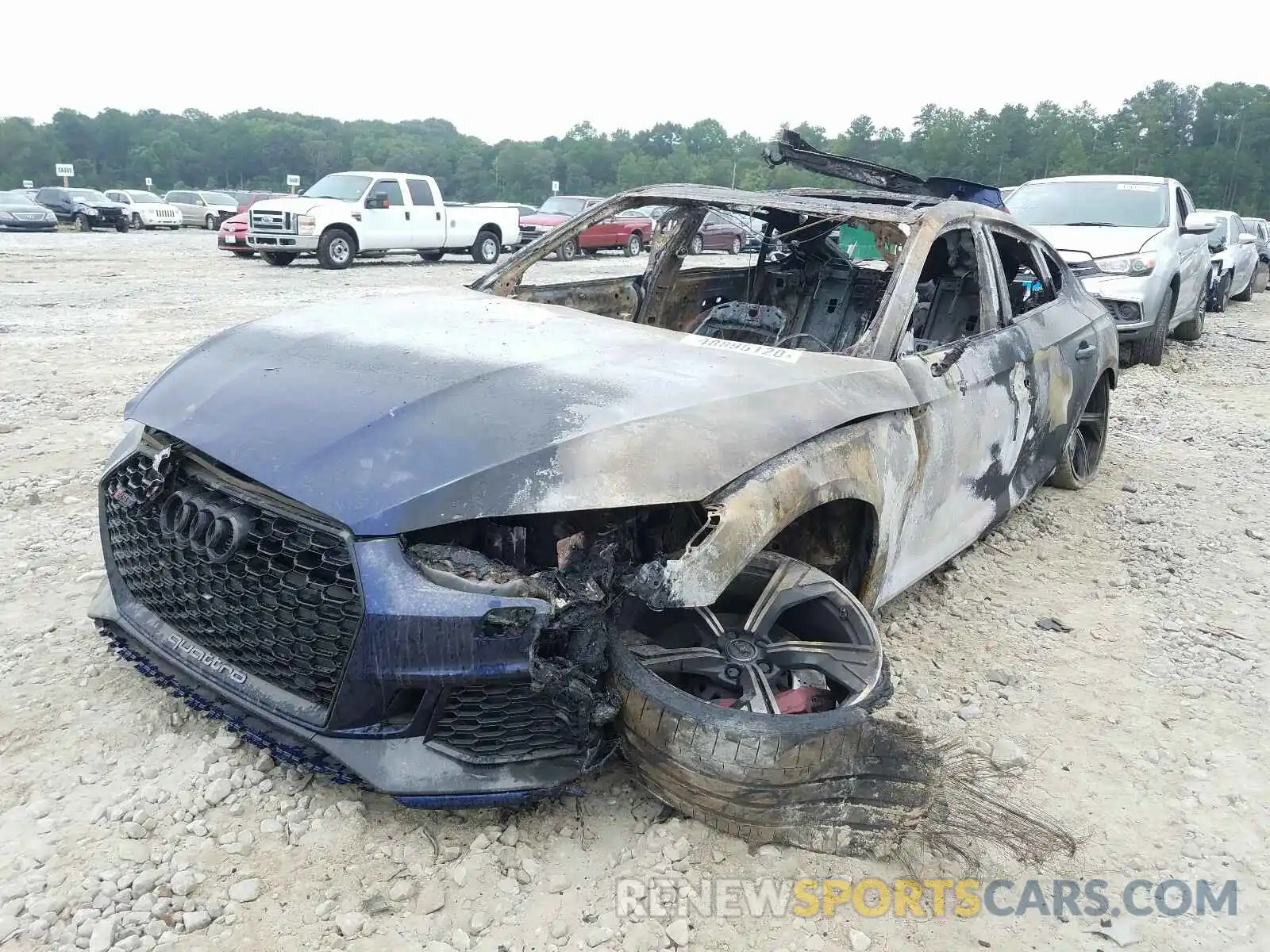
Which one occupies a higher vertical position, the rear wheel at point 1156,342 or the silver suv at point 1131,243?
the silver suv at point 1131,243

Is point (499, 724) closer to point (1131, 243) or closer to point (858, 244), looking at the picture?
point (858, 244)

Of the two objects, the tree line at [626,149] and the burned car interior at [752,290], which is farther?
the tree line at [626,149]

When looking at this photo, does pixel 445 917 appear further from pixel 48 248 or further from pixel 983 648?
pixel 48 248

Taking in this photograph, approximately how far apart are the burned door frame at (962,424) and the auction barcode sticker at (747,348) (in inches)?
14.5

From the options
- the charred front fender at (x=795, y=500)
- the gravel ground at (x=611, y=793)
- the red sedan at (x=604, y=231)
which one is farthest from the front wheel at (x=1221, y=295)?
the charred front fender at (x=795, y=500)

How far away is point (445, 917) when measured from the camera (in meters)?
2.00

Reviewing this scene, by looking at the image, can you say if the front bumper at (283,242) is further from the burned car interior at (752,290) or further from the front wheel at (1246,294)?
the front wheel at (1246,294)

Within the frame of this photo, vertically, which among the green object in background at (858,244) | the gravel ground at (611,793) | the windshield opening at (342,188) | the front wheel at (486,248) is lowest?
the gravel ground at (611,793)

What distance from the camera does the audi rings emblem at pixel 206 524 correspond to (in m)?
2.16

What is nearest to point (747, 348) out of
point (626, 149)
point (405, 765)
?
point (405, 765)

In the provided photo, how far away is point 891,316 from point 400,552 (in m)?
1.89

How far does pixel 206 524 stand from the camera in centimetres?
222

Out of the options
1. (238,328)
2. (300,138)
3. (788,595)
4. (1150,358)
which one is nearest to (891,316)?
(788,595)

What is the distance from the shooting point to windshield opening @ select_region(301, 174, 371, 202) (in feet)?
54.9
